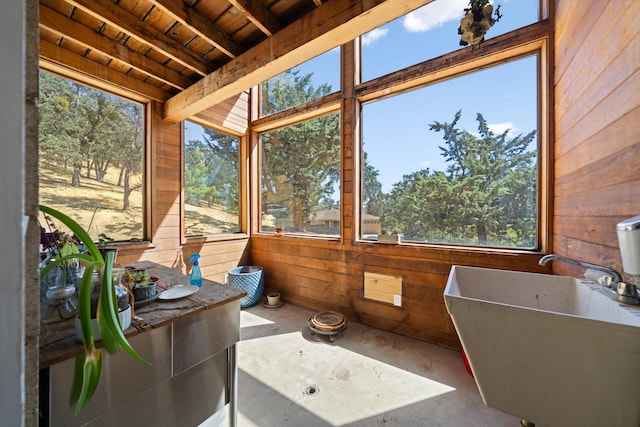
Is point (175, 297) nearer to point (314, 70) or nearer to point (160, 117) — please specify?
point (160, 117)

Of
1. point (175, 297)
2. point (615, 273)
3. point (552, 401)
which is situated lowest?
point (552, 401)

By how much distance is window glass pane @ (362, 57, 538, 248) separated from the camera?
188cm

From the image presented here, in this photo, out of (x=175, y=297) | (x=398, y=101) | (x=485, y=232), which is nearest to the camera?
(x=175, y=297)

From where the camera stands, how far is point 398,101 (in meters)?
2.42

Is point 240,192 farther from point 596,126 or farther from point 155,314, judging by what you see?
point 596,126

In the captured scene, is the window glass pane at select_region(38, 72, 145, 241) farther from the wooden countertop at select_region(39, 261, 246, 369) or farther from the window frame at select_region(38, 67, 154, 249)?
the wooden countertop at select_region(39, 261, 246, 369)

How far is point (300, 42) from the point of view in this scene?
5.01 ft

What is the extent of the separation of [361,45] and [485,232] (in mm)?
2222

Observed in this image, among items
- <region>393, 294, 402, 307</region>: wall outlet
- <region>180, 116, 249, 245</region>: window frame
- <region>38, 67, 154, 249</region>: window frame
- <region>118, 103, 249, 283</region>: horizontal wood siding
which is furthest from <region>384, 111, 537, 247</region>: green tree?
<region>38, 67, 154, 249</region>: window frame

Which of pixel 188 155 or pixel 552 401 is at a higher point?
pixel 188 155

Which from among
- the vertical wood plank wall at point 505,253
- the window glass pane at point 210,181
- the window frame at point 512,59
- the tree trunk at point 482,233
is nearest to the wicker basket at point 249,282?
the vertical wood plank wall at point 505,253

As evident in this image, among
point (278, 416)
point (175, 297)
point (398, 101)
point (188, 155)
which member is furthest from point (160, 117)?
point (278, 416)

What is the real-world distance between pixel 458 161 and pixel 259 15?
1851 mm

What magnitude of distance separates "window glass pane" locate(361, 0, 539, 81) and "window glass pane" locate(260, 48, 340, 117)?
0.37 metres
